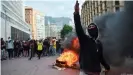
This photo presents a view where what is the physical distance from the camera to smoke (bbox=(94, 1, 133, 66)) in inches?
596

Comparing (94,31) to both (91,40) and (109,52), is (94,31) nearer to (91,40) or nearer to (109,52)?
(91,40)

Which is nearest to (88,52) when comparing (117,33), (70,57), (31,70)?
(31,70)

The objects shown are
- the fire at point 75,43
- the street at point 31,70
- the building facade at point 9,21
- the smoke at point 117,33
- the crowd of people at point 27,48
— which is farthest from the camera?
the building facade at point 9,21

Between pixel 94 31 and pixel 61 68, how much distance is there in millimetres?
10638

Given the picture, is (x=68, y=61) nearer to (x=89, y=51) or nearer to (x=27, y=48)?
(x=27, y=48)

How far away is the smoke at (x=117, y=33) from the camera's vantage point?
1515 centimetres

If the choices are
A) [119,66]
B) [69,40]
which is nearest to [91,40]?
[119,66]

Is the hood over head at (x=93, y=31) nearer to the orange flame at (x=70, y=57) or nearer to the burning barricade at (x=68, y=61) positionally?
the burning barricade at (x=68, y=61)

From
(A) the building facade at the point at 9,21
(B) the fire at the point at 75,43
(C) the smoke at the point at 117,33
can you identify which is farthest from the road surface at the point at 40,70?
(A) the building facade at the point at 9,21

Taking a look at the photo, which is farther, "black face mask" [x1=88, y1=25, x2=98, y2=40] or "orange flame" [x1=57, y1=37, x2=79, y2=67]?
"orange flame" [x1=57, y1=37, x2=79, y2=67]

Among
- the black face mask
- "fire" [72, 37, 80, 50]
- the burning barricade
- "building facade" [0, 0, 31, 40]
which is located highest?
"building facade" [0, 0, 31, 40]

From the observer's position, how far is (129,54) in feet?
51.5

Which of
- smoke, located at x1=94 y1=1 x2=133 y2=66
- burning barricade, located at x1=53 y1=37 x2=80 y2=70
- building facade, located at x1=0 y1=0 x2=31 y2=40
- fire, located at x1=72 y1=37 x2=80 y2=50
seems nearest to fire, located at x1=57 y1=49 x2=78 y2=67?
burning barricade, located at x1=53 y1=37 x2=80 y2=70

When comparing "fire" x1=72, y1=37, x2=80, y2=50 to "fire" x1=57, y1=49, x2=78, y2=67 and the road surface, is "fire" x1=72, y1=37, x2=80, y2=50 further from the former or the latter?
the road surface
